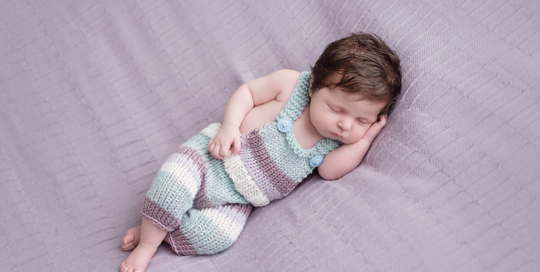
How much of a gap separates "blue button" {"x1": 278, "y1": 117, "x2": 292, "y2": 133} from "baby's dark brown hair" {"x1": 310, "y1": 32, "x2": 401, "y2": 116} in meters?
0.12

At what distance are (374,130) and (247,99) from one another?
0.40 m

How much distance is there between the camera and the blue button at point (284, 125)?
1206 millimetres

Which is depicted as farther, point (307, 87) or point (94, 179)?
point (94, 179)

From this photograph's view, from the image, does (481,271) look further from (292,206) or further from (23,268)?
(23,268)

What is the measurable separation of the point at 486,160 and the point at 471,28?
39 centimetres

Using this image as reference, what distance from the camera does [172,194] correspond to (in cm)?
112

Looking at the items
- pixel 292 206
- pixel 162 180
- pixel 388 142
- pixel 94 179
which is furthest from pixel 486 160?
pixel 94 179

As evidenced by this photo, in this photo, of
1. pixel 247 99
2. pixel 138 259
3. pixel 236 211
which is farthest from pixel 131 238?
pixel 247 99

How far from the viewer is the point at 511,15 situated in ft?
3.64

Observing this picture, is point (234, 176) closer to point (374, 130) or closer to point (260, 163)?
point (260, 163)

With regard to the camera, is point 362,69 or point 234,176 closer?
point 362,69

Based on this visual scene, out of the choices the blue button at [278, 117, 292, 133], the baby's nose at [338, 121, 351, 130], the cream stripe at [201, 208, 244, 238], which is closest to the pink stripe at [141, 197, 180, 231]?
the cream stripe at [201, 208, 244, 238]

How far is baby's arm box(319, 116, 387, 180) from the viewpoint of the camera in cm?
120

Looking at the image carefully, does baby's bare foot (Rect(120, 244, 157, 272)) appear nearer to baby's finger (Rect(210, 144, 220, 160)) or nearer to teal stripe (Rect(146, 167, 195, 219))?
teal stripe (Rect(146, 167, 195, 219))
